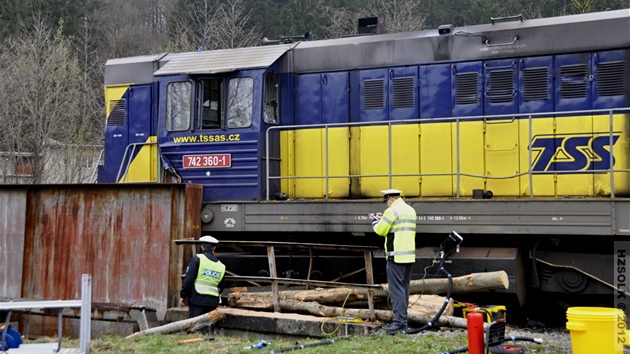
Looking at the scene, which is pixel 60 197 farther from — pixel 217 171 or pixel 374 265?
pixel 374 265

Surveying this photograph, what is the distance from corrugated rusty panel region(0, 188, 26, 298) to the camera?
12266 mm

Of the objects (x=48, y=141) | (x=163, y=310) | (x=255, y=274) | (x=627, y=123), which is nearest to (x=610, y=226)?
(x=627, y=123)

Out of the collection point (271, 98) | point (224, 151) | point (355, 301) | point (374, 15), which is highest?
point (374, 15)

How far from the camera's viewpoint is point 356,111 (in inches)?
485

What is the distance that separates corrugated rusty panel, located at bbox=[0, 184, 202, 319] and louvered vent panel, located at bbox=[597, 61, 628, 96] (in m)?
6.44

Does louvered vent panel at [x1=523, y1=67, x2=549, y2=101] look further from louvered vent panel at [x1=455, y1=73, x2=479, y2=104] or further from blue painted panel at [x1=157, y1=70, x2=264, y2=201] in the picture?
blue painted panel at [x1=157, y1=70, x2=264, y2=201]

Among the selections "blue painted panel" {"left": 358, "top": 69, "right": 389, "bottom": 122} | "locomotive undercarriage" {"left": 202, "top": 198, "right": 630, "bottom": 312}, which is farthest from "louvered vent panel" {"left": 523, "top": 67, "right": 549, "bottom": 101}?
"blue painted panel" {"left": 358, "top": 69, "right": 389, "bottom": 122}

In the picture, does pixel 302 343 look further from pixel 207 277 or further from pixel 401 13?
pixel 401 13

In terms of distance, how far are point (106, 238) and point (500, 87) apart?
6.79 meters

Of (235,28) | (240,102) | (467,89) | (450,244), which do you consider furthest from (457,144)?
(235,28)

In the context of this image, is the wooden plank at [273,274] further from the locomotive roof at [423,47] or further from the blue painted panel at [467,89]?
the blue painted panel at [467,89]

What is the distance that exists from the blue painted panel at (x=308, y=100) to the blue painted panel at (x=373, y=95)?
0.75 meters

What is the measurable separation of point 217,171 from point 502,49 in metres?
5.03

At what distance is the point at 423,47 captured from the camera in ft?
39.0
